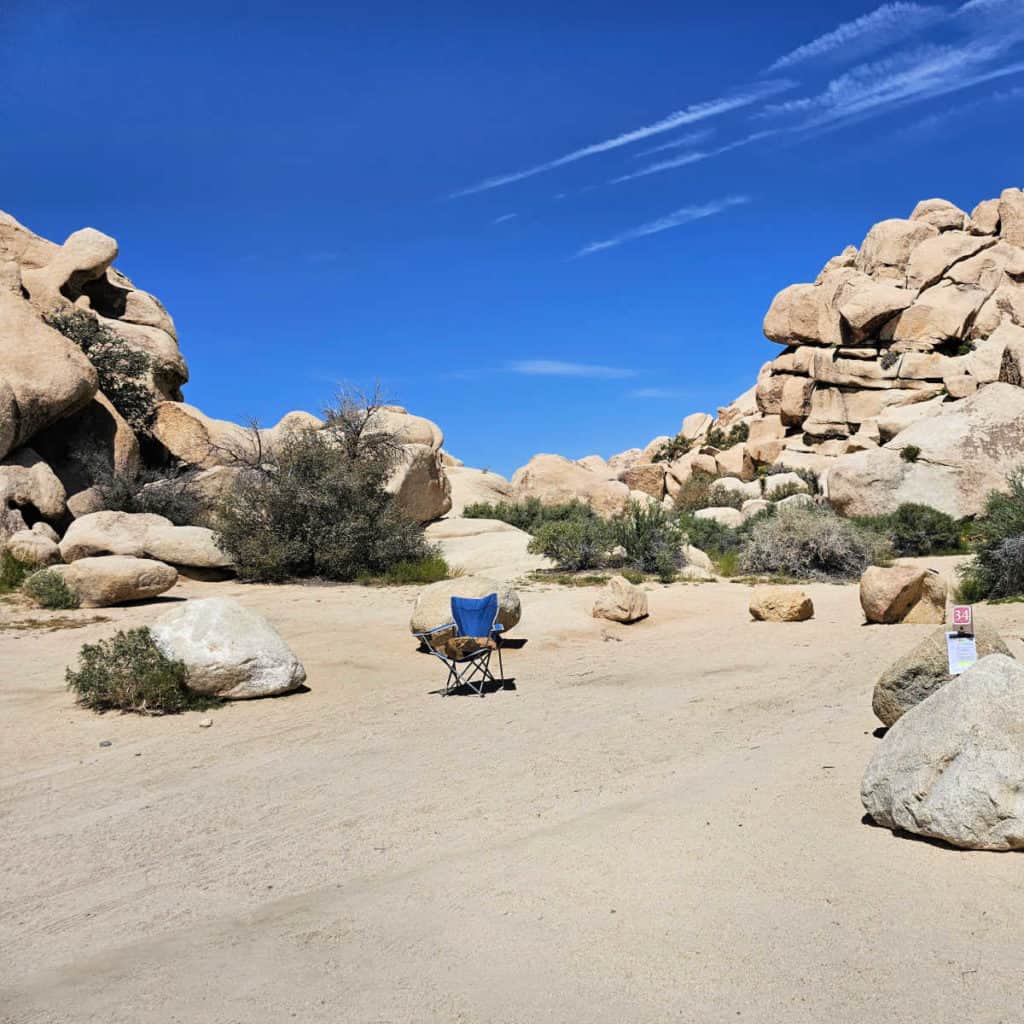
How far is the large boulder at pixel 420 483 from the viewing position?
2295cm

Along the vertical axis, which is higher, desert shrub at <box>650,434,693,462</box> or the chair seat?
Result: desert shrub at <box>650,434,693,462</box>

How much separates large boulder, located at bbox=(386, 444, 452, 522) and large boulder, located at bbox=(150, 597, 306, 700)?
12631 millimetres

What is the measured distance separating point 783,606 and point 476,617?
14.9ft

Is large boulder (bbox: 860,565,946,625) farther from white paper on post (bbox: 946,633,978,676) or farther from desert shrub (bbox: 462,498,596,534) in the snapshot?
desert shrub (bbox: 462,498,596,534)

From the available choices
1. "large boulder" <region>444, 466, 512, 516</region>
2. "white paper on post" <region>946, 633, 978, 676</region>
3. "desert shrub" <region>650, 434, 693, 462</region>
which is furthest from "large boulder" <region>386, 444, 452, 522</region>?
"desert shrub" <region>650, 434, 693, 462</region>

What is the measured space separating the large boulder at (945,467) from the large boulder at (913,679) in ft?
52.8

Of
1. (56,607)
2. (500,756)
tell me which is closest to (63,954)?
(500,756)

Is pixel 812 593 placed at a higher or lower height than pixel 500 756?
higher

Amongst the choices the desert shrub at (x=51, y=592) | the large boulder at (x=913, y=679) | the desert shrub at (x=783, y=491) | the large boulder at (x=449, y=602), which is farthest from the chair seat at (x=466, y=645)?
the desert shrub at (x=783, y=491)

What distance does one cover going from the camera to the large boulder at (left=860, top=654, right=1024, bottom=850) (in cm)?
425

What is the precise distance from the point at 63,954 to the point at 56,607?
9.99m

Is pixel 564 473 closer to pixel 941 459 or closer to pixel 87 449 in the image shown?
pixel 941 459

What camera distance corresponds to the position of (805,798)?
537 centimetres

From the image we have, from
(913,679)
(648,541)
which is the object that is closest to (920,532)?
(648,541)
